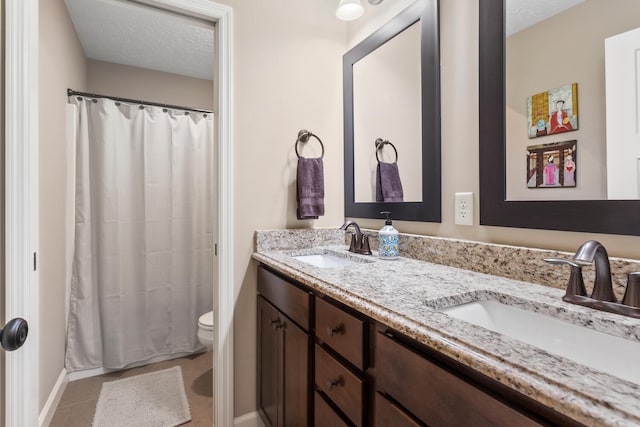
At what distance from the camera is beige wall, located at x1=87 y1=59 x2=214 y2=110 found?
260cm

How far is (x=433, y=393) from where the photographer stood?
574mm

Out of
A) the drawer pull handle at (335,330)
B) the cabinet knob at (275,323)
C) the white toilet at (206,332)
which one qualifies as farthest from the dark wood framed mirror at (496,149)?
the white toilet at (206,332)

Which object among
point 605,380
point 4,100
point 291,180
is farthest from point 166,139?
point 605,380

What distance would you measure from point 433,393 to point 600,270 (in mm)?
533

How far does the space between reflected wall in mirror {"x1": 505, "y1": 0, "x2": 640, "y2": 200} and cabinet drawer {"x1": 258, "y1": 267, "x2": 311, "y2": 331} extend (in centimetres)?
82

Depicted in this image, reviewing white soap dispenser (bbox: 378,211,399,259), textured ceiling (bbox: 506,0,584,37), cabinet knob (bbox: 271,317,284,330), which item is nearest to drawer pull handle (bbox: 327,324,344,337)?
cabinet knob (bbox: 271,317,284,330)

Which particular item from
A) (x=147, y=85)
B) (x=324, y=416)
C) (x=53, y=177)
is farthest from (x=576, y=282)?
(x=147, y=85)

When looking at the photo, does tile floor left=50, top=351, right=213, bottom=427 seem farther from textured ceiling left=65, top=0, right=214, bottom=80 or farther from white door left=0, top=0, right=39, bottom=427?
textured ceiling left=65, top=0, right=214, bottom=80

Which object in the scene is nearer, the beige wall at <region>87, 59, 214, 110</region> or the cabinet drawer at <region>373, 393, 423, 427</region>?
the cabinet drawer at <region>373, 393, 423, 427</region>

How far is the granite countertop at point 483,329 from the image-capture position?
379mm

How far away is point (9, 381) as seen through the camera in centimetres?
69

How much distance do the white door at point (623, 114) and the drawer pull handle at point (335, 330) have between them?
0.81m

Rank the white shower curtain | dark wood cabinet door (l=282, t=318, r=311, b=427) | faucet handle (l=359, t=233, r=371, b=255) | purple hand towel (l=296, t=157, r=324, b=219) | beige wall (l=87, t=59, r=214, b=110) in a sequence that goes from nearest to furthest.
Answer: dark wood cabinet door (l=282, t=318, r=311, b=427) < faucet handle (l=359, t=233, r=371, b=255) < purple hand towel (l=296, t=157, r=324, b=219) < the white shower curtain < beige wall (l=87, t=59, r=214, b=110)

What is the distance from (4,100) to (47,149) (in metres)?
1.07
